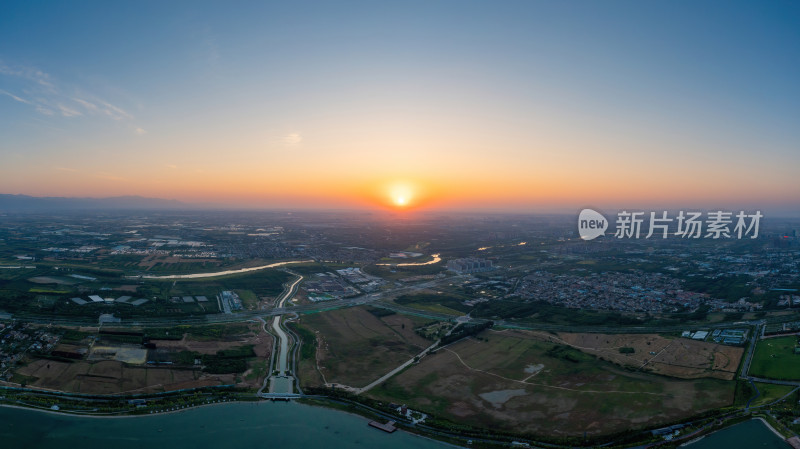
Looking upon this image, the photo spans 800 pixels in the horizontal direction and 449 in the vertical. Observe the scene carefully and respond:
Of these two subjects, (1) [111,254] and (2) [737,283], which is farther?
(1) [111,254]

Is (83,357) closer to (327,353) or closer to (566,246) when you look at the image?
(327,353)

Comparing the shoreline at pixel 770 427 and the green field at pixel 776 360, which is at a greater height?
the green field at pixel 776 360

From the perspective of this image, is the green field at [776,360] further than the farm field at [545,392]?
Yes

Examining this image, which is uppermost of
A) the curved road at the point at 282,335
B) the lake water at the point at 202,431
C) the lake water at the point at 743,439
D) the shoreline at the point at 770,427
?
the shoreline at the point at 770,427

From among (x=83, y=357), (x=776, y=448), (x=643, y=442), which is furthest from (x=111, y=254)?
(x=776, y=448)

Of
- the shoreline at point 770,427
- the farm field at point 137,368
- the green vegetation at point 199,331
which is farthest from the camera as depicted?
the green vegetation at point 199,331

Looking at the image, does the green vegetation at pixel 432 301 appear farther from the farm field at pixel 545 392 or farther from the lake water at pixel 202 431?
the lake water at pixel 202 431

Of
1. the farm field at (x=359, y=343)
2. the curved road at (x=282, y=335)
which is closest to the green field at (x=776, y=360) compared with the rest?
the farm field at (x=359, y=343)
